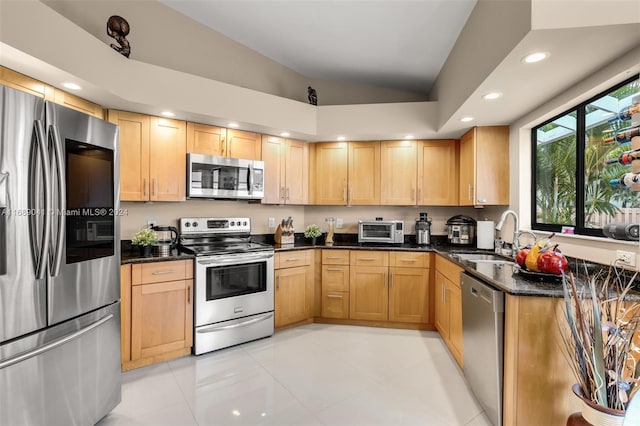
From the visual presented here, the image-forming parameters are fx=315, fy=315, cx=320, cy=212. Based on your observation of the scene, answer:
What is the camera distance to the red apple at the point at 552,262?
1770 millimetres

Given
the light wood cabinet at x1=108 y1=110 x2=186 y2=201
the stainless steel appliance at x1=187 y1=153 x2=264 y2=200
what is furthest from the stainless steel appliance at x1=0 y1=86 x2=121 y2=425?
the stainless steel appliance at x1=187 y1=153 x2=264 y2=200

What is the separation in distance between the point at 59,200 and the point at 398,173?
309 cm

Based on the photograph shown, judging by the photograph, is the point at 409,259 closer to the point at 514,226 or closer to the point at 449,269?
the point at 449,269

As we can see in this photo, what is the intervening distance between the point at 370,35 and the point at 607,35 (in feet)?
5.76

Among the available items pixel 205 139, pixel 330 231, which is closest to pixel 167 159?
pixel 205 139

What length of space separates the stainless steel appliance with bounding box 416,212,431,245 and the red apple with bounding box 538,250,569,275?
1.83 m

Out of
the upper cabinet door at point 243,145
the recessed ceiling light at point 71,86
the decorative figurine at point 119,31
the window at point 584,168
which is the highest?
the decorative figurine at point 119,31

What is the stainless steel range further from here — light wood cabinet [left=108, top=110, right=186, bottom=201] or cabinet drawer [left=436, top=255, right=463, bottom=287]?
cabinet drawer [left=436, top=255, right=463, bottom=287]

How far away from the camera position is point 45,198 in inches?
56.7

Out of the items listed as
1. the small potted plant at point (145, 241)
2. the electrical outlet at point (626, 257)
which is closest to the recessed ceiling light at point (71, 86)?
the small potted plant at point (145, 241)

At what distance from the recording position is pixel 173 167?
2.90m

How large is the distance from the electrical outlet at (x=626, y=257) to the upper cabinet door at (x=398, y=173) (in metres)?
1.97

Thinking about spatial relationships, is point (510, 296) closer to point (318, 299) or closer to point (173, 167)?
point (318, 299)

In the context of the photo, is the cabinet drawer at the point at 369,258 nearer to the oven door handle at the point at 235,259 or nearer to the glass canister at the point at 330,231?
the glass canister at the point at 330,231
